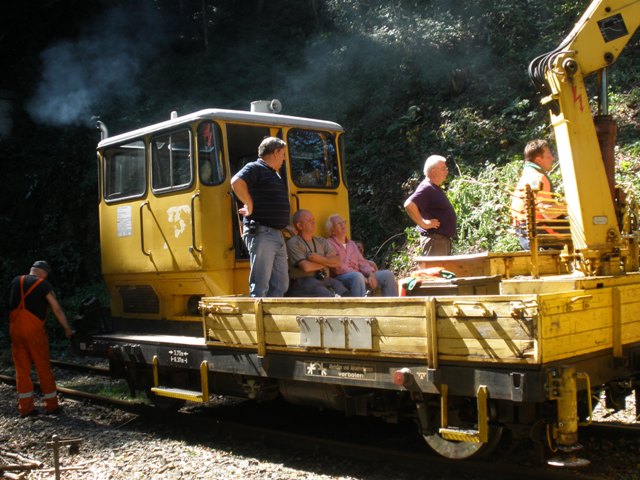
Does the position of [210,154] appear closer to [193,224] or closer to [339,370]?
[193,224]

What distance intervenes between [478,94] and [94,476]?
11.1 meters

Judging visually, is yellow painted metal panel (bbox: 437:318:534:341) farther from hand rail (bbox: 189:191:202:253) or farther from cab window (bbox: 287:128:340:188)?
cab window (bbox: 287:128:340:188)

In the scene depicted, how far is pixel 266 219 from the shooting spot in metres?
6.17

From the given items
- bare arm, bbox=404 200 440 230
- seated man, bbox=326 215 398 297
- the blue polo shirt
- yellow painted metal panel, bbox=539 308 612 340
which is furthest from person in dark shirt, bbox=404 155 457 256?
yellow painted metal panel, bbox=539 308 612 340

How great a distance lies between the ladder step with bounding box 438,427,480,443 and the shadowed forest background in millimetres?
4751

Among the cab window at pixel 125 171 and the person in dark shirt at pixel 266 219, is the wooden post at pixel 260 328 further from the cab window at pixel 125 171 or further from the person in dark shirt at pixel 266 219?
the cab window at pixel 125 171

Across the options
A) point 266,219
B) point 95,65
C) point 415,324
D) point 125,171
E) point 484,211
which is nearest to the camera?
point 415,324

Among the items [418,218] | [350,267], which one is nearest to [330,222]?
[350,267]

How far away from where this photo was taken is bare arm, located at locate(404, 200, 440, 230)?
6531 millimetres

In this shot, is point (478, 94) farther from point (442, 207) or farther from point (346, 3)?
point (442, 207)

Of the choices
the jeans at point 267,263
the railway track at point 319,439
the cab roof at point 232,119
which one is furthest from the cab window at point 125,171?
the railway track at point 319,439

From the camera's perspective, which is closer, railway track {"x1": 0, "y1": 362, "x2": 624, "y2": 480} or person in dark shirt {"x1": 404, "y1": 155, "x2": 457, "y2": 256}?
railway track {"x1": 0, "y1": 362, "x2": 624, "y2": 480}

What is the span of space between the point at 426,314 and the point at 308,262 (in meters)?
2.20

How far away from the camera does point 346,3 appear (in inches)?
682
